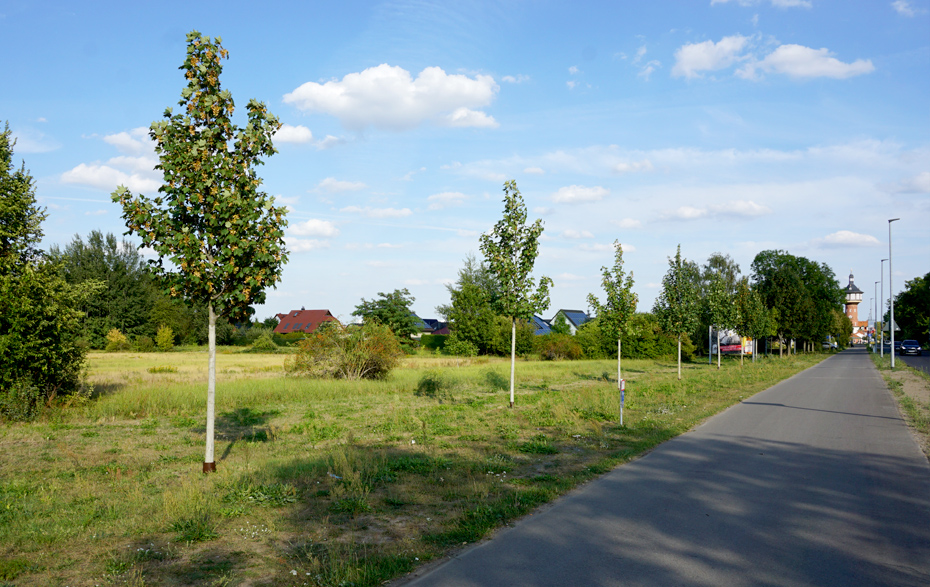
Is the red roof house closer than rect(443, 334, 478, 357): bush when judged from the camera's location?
No

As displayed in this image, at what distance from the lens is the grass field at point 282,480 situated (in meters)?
5.38

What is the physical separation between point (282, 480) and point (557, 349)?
45.7 m

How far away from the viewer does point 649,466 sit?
943cm

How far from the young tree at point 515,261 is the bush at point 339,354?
8.99 metres

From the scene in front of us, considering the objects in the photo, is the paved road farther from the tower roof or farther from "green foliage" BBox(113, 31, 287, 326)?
the tower roof

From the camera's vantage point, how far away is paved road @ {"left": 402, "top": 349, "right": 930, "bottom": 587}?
5070mm

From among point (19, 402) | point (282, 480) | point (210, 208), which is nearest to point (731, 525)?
point (282, 480)

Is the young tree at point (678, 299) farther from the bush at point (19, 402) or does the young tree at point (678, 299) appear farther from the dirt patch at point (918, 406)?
the bush at point (19, 402)

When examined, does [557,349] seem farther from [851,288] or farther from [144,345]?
[851,288]

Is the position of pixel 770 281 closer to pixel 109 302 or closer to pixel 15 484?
pixel 15 484

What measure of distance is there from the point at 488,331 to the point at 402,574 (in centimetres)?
5080

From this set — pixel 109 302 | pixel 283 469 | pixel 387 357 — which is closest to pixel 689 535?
pixel 283 469

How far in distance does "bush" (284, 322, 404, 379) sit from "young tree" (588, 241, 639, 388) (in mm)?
9291

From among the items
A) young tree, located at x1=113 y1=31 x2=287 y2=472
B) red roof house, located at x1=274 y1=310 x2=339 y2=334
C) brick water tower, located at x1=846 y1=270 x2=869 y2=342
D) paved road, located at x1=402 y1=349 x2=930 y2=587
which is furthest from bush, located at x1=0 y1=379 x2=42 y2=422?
brick water tower, located at x1=846 y1=270 x2=869 y2=342
